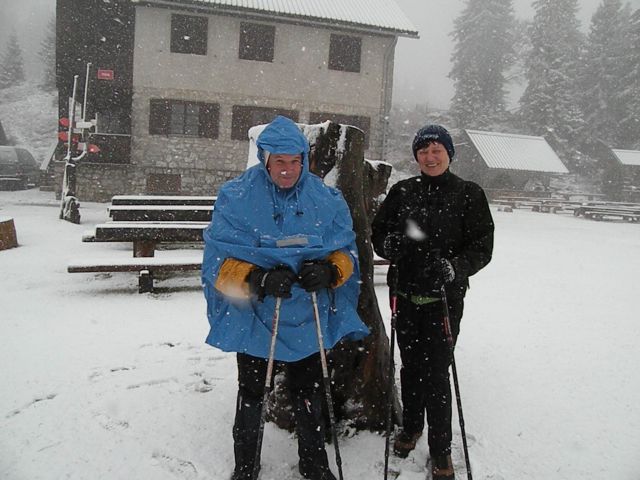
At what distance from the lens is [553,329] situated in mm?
5359

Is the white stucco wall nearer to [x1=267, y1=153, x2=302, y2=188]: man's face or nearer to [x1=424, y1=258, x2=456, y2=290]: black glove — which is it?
[x1=267, y1=153, x2=302, y2=188]: man's face

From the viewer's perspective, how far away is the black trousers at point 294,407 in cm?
247

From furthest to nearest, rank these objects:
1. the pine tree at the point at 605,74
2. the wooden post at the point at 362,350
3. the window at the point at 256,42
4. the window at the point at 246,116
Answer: the pine tree at the point at 605,74
the window at the point at 246,116
the window at the point at 256,42
the wooden post at the point at 362,350

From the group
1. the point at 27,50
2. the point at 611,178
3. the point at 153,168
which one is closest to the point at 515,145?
the point at 611,178

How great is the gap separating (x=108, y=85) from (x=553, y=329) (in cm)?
1880

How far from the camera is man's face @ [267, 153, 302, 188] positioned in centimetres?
238

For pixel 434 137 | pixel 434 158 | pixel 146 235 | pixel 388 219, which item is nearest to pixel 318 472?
pixel 388 219

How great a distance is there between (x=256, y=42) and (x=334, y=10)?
3.79 metres

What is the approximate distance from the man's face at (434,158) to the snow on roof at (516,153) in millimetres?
30028

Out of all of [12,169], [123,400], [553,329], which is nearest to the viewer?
[123,400]

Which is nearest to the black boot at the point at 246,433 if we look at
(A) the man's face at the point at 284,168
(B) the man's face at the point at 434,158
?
(A) the man's face at the point at 284,168

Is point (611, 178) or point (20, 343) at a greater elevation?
point (611, 178)

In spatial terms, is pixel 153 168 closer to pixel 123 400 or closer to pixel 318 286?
pixel 123 400

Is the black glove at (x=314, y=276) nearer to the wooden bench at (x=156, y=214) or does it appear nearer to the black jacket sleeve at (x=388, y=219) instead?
the black jacket sleeve at (x=388, y=219)
